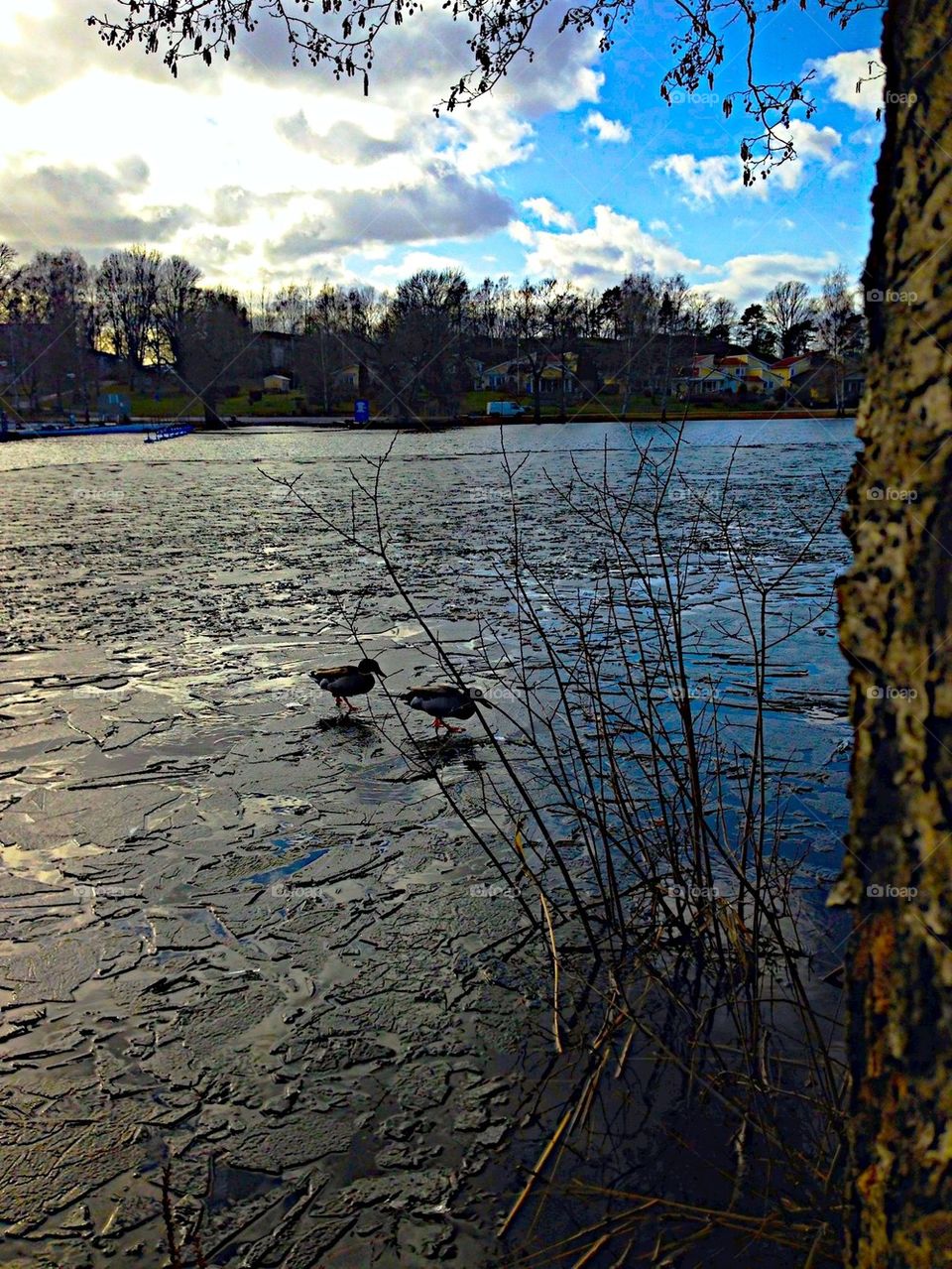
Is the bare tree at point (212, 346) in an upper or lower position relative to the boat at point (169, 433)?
upper

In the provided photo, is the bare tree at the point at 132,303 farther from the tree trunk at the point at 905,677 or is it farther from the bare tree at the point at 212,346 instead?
the tree trunk at the point at 905,677

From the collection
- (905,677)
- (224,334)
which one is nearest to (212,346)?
(224,334)

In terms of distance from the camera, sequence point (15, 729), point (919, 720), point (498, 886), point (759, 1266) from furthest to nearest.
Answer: point (15, 729), point (498, 886), point (759, 1266), point (919, 720)

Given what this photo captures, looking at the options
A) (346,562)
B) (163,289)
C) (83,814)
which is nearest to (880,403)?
(83,814)

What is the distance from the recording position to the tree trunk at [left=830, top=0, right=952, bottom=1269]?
147cm

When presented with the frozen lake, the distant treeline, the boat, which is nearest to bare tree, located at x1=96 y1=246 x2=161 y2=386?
the distant treeline

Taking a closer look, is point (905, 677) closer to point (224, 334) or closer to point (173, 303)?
point (224, 334)

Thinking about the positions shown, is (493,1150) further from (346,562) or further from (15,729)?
(346,562)

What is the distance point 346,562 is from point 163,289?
9803 centimetres

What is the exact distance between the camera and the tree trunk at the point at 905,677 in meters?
1.47

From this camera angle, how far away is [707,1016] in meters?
3.45

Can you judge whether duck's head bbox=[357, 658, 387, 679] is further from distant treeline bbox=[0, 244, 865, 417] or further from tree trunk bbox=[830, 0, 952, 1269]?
distant treeline bbox=[0, 244, 865, 417]

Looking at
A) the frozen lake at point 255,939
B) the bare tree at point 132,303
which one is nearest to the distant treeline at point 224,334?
the bare tree at point 132,303

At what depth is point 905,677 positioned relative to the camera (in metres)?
1.52
